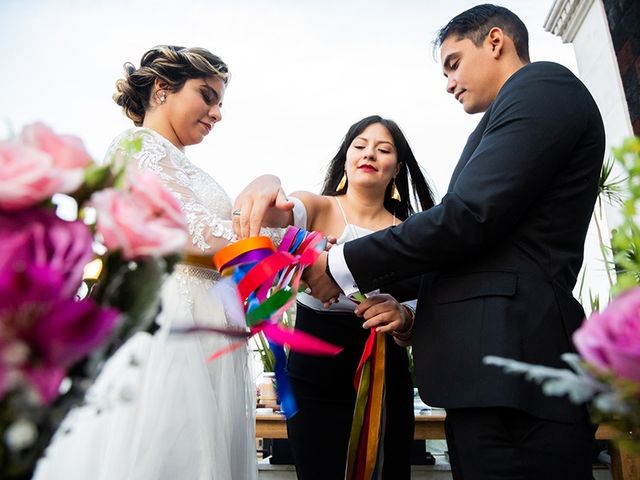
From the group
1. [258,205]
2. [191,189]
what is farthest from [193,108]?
[258,205]

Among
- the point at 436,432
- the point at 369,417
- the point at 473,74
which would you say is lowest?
the point at 436,432

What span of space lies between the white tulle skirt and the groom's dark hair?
1026 mm

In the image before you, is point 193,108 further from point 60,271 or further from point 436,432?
point 436,432

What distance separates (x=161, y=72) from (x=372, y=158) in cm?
78

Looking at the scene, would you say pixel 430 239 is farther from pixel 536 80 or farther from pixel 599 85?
→ pixel 599 85

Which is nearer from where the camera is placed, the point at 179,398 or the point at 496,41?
the point at 179,398

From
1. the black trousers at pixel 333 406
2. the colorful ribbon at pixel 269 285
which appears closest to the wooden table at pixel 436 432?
the black trousers at pixel 333 406

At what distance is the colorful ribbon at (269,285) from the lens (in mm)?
1091

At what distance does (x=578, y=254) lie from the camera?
4.75ft

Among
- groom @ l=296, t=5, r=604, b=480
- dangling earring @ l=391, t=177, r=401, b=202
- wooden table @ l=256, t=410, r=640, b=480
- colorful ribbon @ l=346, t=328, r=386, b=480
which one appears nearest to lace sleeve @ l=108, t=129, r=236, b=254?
groom @ l=296, t=5, r=604, b=480

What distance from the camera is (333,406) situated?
1908mm

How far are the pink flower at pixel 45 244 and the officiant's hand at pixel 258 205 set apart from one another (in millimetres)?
1095

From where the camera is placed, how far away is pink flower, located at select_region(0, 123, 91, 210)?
1.60 feet

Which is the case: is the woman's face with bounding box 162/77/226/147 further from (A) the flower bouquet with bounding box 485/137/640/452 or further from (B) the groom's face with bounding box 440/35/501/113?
(A) the flower bouquet with bounding box 485/137/640/452
